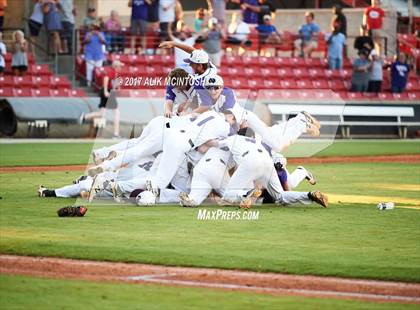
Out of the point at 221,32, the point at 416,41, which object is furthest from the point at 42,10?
the point at 416,41

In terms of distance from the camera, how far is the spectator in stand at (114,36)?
34447 mm

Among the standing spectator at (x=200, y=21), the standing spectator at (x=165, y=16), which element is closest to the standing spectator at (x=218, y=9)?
the standing spectator at (x=200, y=21)

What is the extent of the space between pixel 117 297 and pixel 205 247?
8.36 ft

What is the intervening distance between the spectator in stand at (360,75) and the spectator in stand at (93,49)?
8432 mm

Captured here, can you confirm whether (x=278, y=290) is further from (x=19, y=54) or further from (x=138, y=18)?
(x=138, y=18)

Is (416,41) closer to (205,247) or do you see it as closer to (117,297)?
(205,247)

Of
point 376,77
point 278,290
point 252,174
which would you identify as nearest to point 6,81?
point 376,77

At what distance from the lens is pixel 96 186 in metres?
14.5

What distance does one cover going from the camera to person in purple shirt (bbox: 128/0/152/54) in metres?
33.2

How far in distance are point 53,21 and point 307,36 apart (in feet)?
30.5

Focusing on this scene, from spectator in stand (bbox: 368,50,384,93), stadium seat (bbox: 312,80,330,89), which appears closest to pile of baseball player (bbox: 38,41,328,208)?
stadium seat (bbox: 312,80,330,89)

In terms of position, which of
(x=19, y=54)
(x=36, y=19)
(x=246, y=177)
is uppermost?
(x=246, y=177)

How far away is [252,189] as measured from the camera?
1418cm

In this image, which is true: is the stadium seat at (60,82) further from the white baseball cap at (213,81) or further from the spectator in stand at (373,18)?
the white baseball cap at (213,81)
